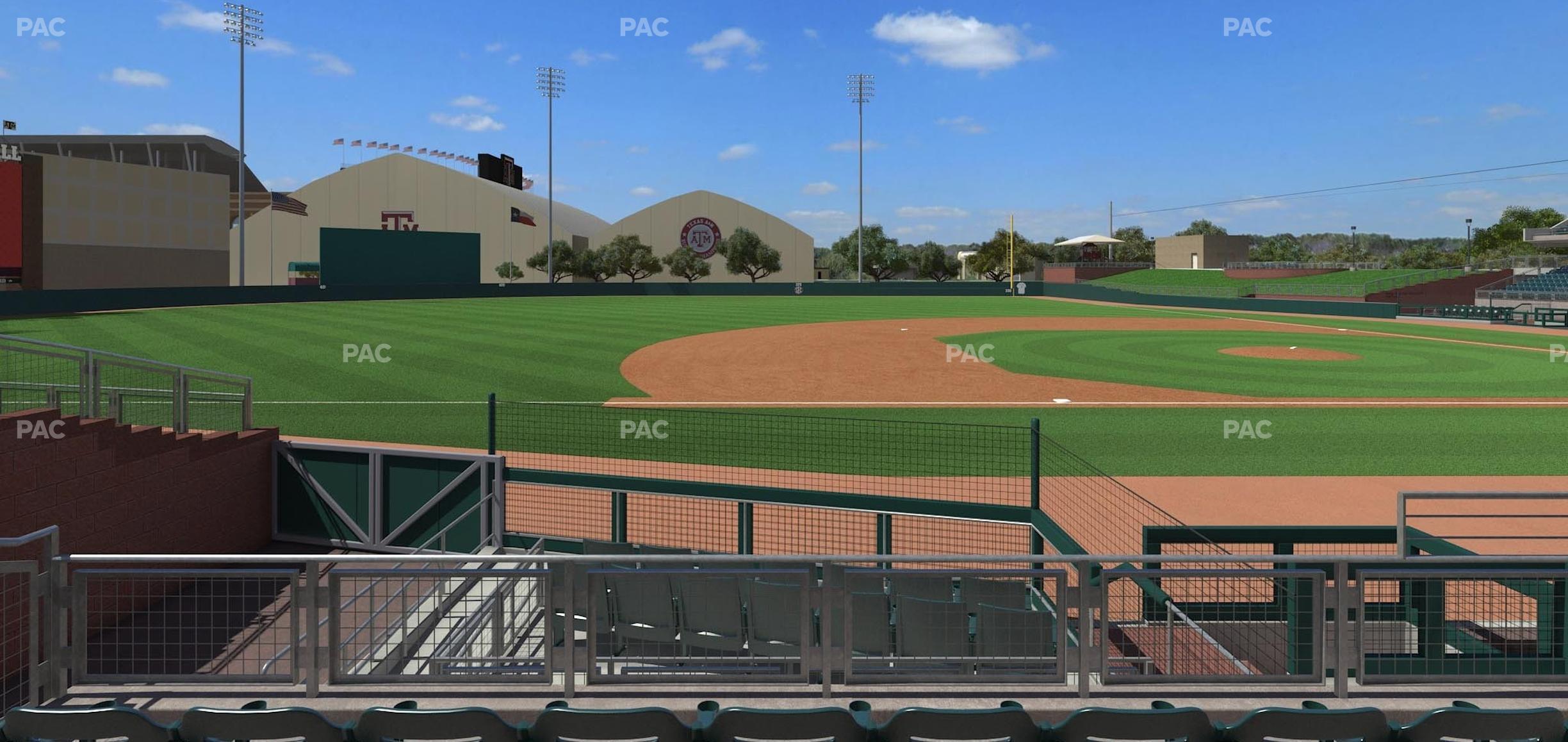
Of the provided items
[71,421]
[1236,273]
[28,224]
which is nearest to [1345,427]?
[71,421]

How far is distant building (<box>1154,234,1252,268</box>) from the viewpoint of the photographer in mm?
102312

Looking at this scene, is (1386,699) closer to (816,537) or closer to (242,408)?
(816,537)

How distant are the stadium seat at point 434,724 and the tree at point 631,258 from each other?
93553mm

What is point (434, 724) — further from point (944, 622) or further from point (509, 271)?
point (509, 271)

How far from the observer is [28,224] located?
54312 mm

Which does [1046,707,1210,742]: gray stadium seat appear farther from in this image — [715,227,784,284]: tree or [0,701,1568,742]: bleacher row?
[715,227,784,284]: tree

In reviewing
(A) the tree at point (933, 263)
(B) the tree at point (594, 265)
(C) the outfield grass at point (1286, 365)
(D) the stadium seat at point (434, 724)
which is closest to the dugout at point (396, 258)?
(B) the tree at point (594, 265)

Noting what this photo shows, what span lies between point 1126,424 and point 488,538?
12251 millimetres

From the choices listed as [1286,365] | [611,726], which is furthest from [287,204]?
[611,726]

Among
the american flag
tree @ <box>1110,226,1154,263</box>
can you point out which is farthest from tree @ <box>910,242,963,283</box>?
the american flag

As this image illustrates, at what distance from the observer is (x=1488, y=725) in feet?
14.6

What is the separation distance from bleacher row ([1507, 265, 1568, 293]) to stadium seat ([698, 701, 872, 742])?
67124mm

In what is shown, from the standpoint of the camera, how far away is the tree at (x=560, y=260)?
9338cm
